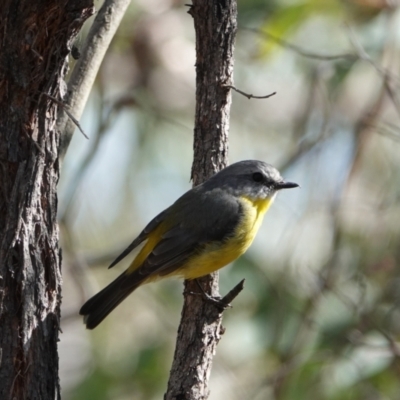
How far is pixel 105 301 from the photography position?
4332mm

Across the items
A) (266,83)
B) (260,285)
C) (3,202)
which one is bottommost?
(3,202)

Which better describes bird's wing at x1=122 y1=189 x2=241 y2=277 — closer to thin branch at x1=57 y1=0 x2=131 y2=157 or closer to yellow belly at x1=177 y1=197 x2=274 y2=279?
yellow belly at x1=177 y1=197 x2=274 y2=279

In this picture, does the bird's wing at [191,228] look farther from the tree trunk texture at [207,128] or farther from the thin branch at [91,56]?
the thin branch at [91,56]

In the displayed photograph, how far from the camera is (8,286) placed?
2.98 meters

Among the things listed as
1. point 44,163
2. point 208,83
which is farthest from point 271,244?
point 44,163

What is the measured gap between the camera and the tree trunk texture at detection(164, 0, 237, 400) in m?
3.42

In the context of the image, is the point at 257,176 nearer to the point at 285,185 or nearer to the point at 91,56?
the point at 285,185

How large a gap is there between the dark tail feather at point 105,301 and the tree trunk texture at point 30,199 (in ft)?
3.89

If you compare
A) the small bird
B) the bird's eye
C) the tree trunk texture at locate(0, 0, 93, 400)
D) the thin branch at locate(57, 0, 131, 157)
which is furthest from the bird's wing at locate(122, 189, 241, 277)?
the tree trunk texture at locate(0, 0, 93, 400)

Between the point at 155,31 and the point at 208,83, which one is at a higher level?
the point at 155,31

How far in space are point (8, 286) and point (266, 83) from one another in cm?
553

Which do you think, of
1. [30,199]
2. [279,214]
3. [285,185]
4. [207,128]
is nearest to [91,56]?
[207,128]

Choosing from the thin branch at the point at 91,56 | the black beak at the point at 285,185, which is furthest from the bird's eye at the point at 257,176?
the thin branch at the point at 91,56

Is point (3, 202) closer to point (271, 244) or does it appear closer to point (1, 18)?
point (1, 18)
